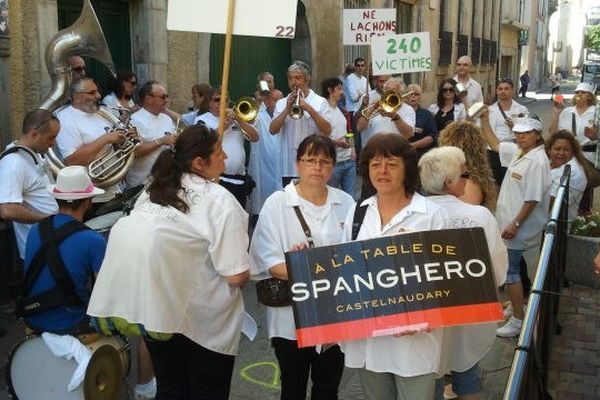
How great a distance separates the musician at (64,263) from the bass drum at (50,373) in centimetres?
11

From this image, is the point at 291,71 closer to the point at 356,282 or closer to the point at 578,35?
the point at 356,282

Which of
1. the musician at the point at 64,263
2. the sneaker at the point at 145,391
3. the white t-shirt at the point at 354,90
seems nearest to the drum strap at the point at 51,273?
the musician at the point at 64,263

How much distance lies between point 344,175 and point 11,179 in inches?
148

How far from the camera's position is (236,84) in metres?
10.4

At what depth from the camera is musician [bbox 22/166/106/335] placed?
3.06 m

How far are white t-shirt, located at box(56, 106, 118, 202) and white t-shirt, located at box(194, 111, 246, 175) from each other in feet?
3.58

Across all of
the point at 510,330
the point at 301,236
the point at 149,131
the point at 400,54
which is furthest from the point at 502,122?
the point at 301,236

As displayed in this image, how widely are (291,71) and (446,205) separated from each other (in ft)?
12.0

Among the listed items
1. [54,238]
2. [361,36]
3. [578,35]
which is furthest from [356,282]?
[578,35]

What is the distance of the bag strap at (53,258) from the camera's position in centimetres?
305

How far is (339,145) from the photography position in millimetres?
6871

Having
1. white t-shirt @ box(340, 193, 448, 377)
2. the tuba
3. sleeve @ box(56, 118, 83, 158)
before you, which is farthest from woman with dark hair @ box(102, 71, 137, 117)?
white t-shirt @ box(340, 193, 448, 377)

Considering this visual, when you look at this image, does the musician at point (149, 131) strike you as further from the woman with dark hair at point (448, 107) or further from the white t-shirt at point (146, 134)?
the woman with dark hair at point (448, 107)

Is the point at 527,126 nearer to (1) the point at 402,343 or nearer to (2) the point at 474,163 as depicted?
(2) the point at 474,163
